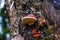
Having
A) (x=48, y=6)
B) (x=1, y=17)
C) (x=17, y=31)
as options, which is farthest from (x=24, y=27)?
(x=1, y=17)

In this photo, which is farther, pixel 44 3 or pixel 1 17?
pixel 1 17

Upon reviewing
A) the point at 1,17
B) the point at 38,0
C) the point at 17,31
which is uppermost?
the point at 38,0

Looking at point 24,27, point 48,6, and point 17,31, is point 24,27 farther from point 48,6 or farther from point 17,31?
point 48,6

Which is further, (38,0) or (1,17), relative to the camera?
(1,17)

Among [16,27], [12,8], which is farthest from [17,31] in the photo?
[12,8]

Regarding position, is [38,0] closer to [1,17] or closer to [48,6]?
[48,6]

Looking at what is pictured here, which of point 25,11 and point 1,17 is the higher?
point 25,11

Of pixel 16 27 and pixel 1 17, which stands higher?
pixel 16 27

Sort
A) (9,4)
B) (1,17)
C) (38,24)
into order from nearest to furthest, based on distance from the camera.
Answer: (38,24) → (9,4) → (1,17)

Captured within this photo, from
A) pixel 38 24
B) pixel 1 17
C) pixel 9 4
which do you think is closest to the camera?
pixel 38 24
